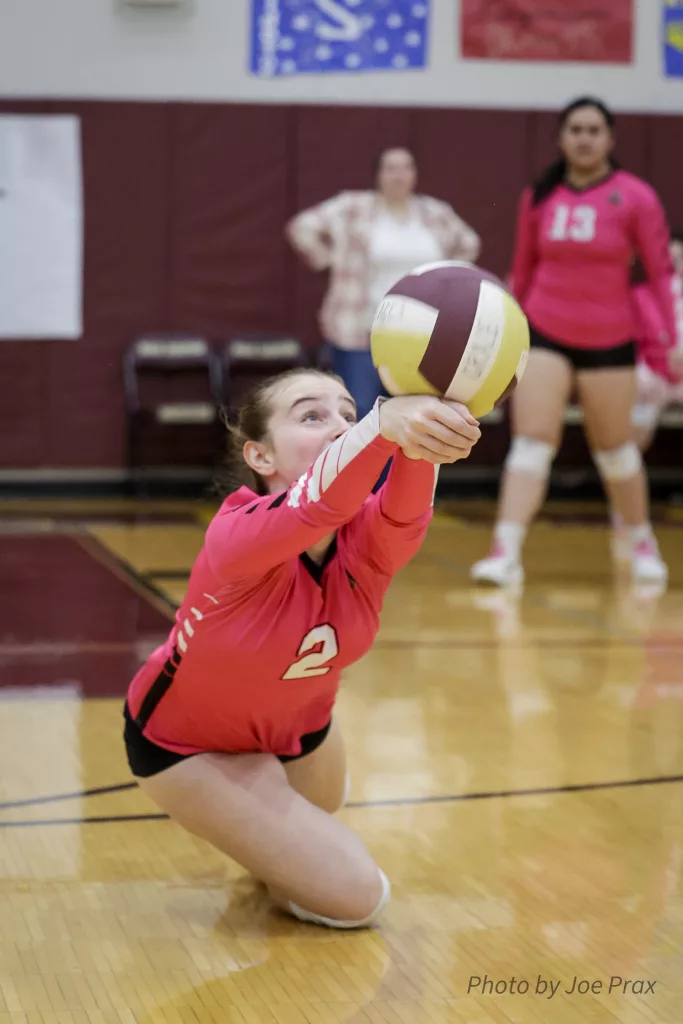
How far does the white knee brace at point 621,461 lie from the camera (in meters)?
6.57

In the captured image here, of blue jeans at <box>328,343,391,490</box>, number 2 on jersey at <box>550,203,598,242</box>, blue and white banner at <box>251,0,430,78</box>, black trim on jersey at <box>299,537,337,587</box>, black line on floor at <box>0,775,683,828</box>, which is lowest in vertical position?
black line on floor at <box>0,775,683,828</box>

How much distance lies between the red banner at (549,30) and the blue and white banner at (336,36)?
1.25 ft

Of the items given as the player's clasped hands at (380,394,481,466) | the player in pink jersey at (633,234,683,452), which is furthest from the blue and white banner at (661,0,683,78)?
the player's clasped hands at (380,394,481,466)

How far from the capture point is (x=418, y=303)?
2.21 metres

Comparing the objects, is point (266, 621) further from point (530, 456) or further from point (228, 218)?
point (228, 218)

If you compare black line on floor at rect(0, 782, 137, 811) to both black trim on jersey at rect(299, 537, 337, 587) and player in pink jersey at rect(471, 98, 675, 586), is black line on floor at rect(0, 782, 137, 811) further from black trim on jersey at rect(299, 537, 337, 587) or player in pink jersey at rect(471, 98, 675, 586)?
player in pink jersey at rect(471, 98, 675, 586)

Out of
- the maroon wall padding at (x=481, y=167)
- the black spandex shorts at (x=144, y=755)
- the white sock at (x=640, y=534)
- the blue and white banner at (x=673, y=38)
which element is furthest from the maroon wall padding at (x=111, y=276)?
the black spandex shorts at (x=144, y=755)

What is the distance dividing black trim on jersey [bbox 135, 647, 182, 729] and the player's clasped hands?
0.75 m

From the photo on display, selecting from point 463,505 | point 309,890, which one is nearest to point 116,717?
point 309,890

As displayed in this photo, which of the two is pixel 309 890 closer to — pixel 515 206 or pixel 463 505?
pixel 463 505

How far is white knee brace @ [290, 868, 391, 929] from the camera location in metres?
2.61

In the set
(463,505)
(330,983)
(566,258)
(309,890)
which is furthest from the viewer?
(463,505)

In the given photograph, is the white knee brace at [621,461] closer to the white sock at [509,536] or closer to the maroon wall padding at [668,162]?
the white sock at [509,536]

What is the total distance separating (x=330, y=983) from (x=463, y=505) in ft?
25.6
